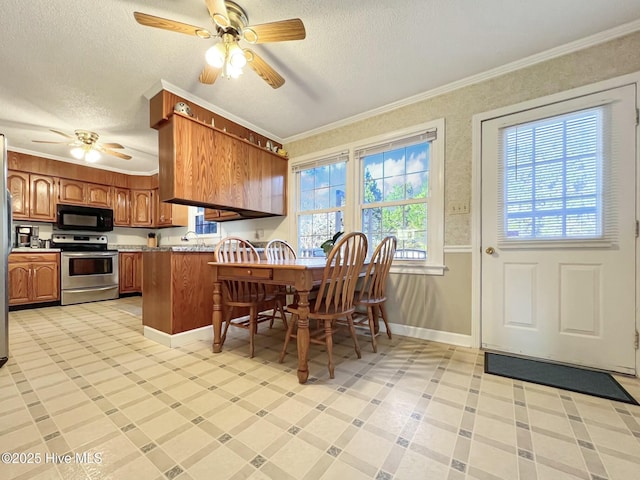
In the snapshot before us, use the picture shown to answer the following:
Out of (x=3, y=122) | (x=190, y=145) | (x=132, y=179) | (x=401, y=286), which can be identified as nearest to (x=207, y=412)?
(x=401, y=286)

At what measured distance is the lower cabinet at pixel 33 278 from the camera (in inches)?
150

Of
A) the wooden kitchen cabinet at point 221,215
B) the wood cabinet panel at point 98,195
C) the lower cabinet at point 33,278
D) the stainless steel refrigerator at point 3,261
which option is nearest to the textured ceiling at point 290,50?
the stainless steel refrigerator at point 3,261

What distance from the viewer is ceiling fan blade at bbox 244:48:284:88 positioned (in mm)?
1785

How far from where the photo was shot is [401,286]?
273cm

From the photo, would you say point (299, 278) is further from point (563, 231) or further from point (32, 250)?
point (32, 250)

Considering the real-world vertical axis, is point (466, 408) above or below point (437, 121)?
below

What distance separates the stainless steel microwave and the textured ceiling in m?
1.74

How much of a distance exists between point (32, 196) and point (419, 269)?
5.82m

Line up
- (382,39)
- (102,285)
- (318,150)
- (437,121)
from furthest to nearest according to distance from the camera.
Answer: (102,285) < (318,150) < (437,121) < (382,39)

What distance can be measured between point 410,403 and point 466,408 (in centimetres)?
30

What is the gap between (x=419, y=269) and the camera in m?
2.62

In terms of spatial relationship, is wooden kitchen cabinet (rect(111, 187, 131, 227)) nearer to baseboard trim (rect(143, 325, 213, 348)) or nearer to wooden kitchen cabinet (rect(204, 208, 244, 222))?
wooden kitchen cabinet (rect(204, 208, 244, 222))

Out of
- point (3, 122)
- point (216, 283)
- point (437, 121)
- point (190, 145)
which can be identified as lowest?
point (216, 283)

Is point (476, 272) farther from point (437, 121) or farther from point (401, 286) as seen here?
point (437, 121)
